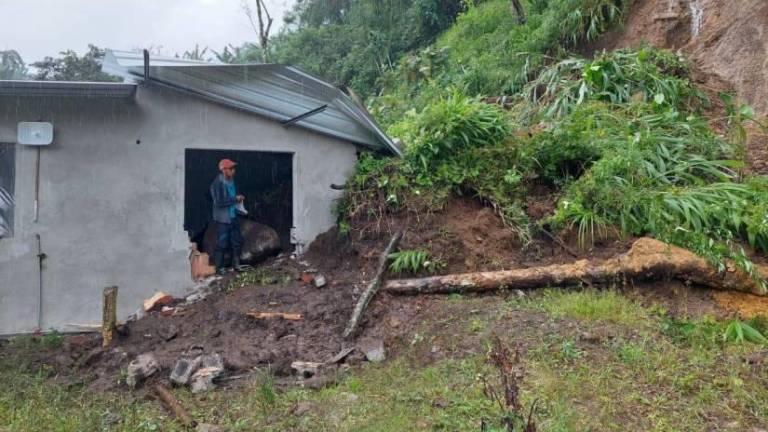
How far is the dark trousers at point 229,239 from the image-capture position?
8.61m

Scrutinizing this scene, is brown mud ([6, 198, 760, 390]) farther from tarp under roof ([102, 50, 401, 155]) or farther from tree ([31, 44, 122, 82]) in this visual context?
tree ([31, 44, 122, 82])

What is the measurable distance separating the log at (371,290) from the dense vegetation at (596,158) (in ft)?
2.20

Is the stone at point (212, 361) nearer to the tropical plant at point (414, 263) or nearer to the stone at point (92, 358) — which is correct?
the stone at point (92, 358)

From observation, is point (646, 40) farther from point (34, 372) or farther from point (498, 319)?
point (34, 372)

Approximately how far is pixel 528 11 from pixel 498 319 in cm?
1022

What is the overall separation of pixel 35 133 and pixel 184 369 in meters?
3.85

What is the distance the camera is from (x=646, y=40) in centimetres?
1085

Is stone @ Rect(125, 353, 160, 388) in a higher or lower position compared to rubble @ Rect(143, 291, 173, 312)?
lower

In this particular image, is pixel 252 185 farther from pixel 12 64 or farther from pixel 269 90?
pixel 12 64

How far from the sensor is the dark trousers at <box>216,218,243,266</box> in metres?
8.61

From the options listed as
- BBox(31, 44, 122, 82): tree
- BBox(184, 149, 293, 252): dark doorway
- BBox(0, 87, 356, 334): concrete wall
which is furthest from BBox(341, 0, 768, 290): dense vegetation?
BBox(31, 44, 122, 82): tree

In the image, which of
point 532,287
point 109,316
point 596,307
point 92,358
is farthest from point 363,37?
point 596,307

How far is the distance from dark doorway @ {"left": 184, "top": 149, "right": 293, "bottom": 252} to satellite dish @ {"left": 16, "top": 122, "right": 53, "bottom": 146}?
2.86m

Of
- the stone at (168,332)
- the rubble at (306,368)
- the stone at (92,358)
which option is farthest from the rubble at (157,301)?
the rubble at (306,368)
